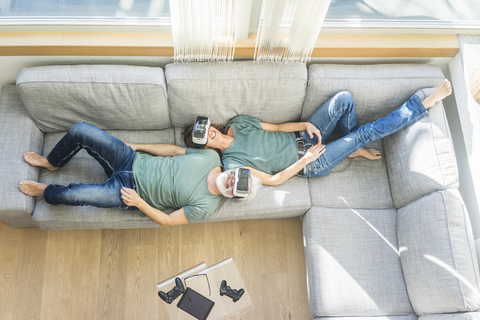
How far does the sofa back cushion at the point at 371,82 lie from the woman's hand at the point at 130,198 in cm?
115

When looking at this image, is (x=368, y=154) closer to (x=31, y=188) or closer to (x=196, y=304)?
(x=196, y=304)

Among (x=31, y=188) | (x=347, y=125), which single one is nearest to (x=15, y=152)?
(x=31, y=188)

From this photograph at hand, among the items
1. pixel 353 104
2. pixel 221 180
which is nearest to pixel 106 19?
pixel 221 180

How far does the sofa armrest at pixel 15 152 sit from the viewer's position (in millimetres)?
1882

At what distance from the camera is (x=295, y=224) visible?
95.0 inches

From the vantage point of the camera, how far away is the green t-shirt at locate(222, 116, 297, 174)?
212cm

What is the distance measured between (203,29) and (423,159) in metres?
1.43

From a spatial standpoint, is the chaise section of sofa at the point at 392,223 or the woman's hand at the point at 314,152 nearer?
the chaise section of sofa at the point at 392,223

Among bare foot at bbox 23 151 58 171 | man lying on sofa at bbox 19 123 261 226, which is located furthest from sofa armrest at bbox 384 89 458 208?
bare foot at bbox 23 151 58 171

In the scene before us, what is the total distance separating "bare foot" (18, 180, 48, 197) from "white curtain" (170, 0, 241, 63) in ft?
3.36

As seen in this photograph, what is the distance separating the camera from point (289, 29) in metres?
1.89

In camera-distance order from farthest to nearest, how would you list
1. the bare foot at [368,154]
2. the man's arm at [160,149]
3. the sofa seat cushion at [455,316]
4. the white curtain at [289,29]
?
1. the bare foot at [368,154]
2. the man's arm at [160,149]
3. the white curtain at [289,29]
4. the sofa seat cushion at [455,316]

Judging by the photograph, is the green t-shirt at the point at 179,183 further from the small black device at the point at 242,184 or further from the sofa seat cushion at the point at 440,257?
the sofa seat cushion at the point at 440,257

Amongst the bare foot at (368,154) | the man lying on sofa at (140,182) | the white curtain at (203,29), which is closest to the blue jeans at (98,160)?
the man lying on sofa at (140,182)
